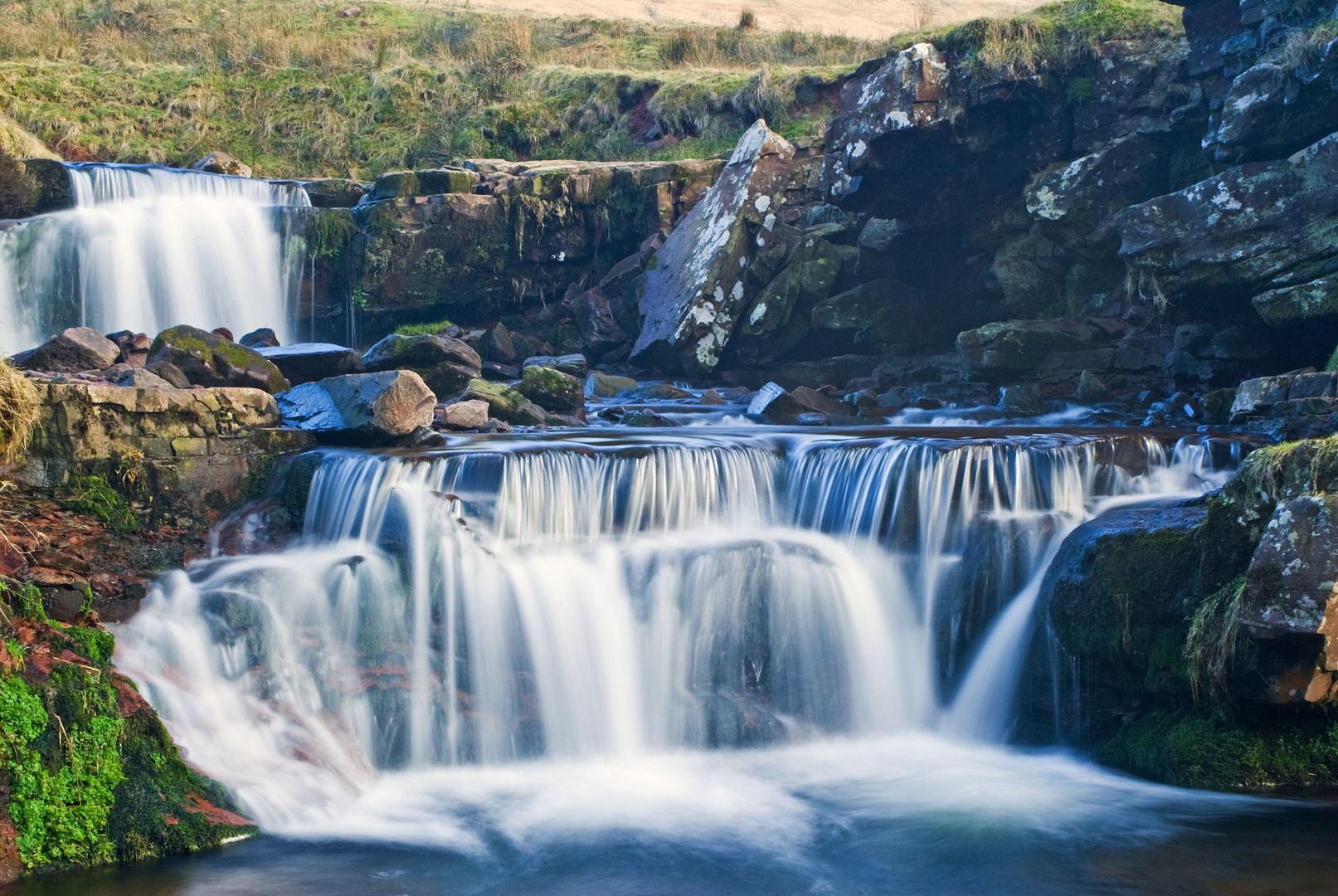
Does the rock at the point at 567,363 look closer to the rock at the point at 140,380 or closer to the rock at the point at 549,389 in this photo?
the rock at the point at 549,389

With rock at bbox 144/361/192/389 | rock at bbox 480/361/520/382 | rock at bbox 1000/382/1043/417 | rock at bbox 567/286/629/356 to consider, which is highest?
rock at bbox 567/286/629/356

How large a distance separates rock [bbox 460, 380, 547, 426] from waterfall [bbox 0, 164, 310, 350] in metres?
5.66

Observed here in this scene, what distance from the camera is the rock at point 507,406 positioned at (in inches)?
458

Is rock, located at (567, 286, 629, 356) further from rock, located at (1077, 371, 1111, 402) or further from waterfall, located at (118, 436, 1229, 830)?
waterfall, located at (118, 436, 1229, 830)

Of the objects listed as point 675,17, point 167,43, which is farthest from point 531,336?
point 675,17

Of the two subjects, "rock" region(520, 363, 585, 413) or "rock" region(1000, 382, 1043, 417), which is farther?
"rock" region(1000, 382, 1043, 417)

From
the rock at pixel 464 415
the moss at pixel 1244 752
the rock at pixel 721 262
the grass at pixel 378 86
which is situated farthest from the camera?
the grass at pixel 378 86

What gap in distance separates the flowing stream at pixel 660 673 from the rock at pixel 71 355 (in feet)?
10.8

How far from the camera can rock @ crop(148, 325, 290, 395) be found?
1016 centimetres

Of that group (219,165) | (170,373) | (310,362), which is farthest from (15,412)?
(219,165)

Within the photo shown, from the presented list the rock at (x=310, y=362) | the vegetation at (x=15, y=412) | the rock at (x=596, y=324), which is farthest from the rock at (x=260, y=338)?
the vegetation at (x=15, y=412)

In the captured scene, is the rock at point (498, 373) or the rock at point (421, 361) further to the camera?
the rock at point (498, 373)

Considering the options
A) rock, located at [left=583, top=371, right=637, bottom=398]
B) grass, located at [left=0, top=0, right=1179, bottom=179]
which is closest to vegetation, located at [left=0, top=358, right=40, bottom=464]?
rock, located at [left=583, top=371, right=637, bottom=398]

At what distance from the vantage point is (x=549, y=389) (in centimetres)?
1240
